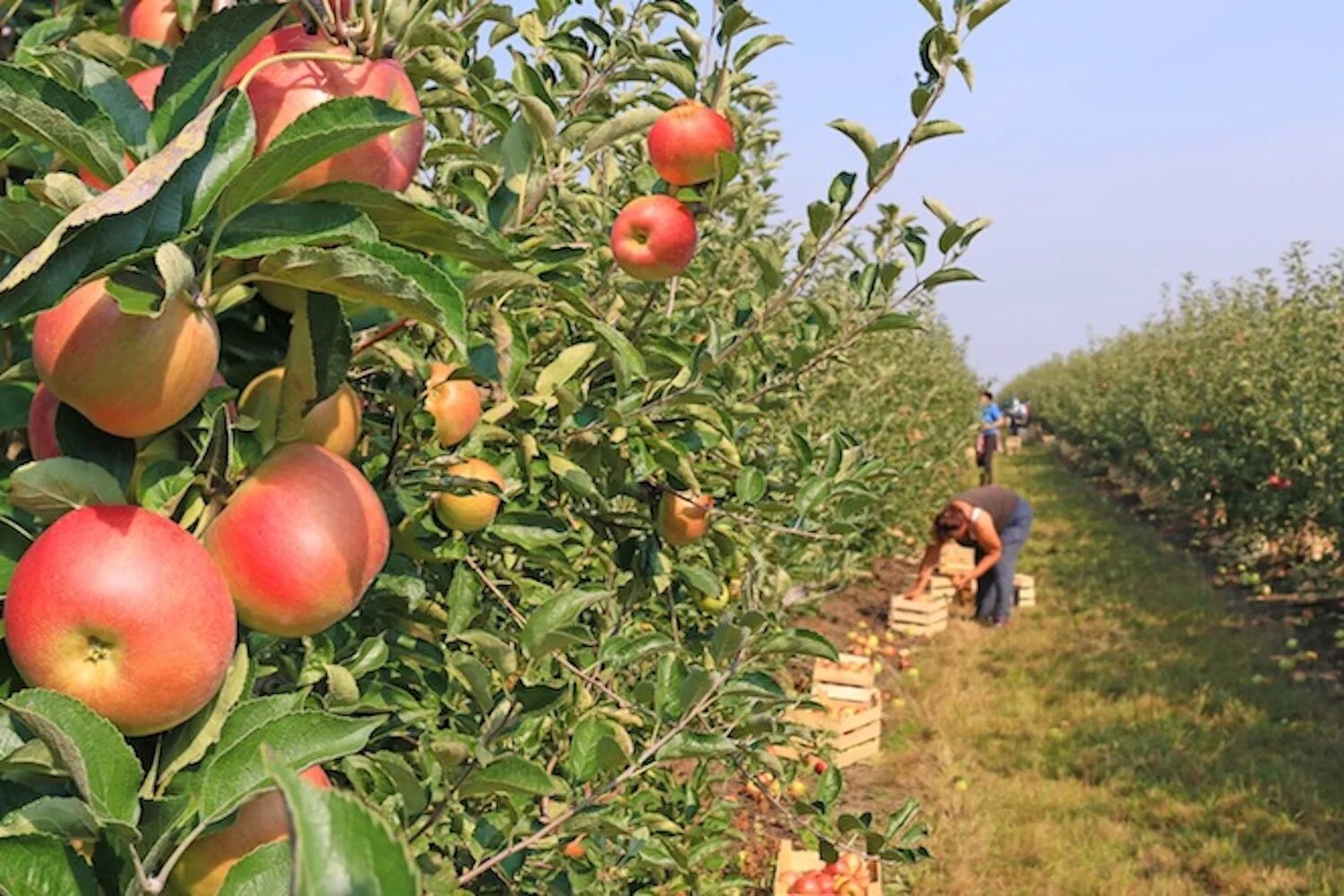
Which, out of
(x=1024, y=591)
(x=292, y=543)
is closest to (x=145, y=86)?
(x=292, y=543)

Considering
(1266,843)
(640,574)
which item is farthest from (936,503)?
(640,574)

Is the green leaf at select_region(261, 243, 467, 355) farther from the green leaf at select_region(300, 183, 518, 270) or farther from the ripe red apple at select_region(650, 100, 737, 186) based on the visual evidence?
the ripe red apple at select_region(650, 100, 737, 186)

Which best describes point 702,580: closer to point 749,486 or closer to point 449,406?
point 749,486

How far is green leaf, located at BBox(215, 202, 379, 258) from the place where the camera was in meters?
0.73

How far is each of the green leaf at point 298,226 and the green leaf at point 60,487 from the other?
0.56ft

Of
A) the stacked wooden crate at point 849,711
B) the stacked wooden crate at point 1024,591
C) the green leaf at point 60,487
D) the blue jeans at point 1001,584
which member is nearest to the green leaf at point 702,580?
the green leaf at point 60,487

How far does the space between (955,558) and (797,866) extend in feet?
18.7

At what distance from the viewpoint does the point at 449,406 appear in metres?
1.40

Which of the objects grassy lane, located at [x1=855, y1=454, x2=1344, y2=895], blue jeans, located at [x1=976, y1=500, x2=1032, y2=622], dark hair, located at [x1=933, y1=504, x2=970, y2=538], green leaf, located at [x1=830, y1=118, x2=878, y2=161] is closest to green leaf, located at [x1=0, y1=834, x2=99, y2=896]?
green leaf, located at [x1=830, y1=118, x2=878, y2=161]

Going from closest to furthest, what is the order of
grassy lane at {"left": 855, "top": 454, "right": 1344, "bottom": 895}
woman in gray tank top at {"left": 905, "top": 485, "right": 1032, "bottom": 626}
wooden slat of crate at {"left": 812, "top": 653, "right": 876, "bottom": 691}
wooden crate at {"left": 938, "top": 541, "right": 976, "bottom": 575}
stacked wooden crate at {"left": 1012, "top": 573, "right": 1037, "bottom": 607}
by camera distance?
1. grassy lane at {"left": 855, "top": 454, "right": 1344, "bottom": 895}
2. wooden slat of crate at {"left": 812, "top": 653, "right": 876, "bottom": 691}
3. woman in gray tank top at {"left": 905, "top": 485, "right": 1032, "bottom": 626}
4. wooden crate at {"left": 938, "top": 541, "right": 976, "bottom": 575}
5. stacked wooden crate at {"left": 1012, "top": 573, "right": 1037, "bottom": 607}

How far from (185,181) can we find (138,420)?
0.15 meters

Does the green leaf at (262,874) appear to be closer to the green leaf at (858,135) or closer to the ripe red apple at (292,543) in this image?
the ripe red apple at (292,543)

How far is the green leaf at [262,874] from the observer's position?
2.25ft

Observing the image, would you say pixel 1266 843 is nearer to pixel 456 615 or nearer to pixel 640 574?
pixel 640 574
